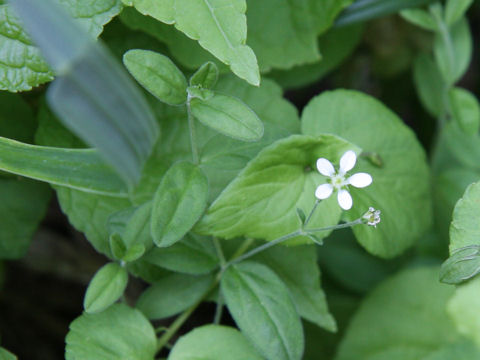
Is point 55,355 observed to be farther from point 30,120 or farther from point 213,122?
point 213,122

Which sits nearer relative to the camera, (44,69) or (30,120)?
(44,69)

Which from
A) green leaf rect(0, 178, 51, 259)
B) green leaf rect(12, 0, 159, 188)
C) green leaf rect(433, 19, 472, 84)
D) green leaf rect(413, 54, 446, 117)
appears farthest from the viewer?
green leaf rect(413, 54, 446, 117)

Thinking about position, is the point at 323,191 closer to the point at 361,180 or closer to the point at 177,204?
the point at 361,180

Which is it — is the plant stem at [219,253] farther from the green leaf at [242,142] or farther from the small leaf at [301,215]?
the small leaf at [301,215]

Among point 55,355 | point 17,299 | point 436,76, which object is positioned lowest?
point 55,355

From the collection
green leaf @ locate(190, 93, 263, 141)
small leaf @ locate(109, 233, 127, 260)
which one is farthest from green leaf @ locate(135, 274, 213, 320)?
green leaf @ locate(190, 93, 263, 141)

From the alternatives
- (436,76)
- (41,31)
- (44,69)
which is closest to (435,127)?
(436,76)

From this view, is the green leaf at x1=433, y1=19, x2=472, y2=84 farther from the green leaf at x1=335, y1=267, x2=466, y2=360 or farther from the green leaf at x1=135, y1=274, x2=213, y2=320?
the green leaf at x1=135, y1=274, x2=213, y2=320
